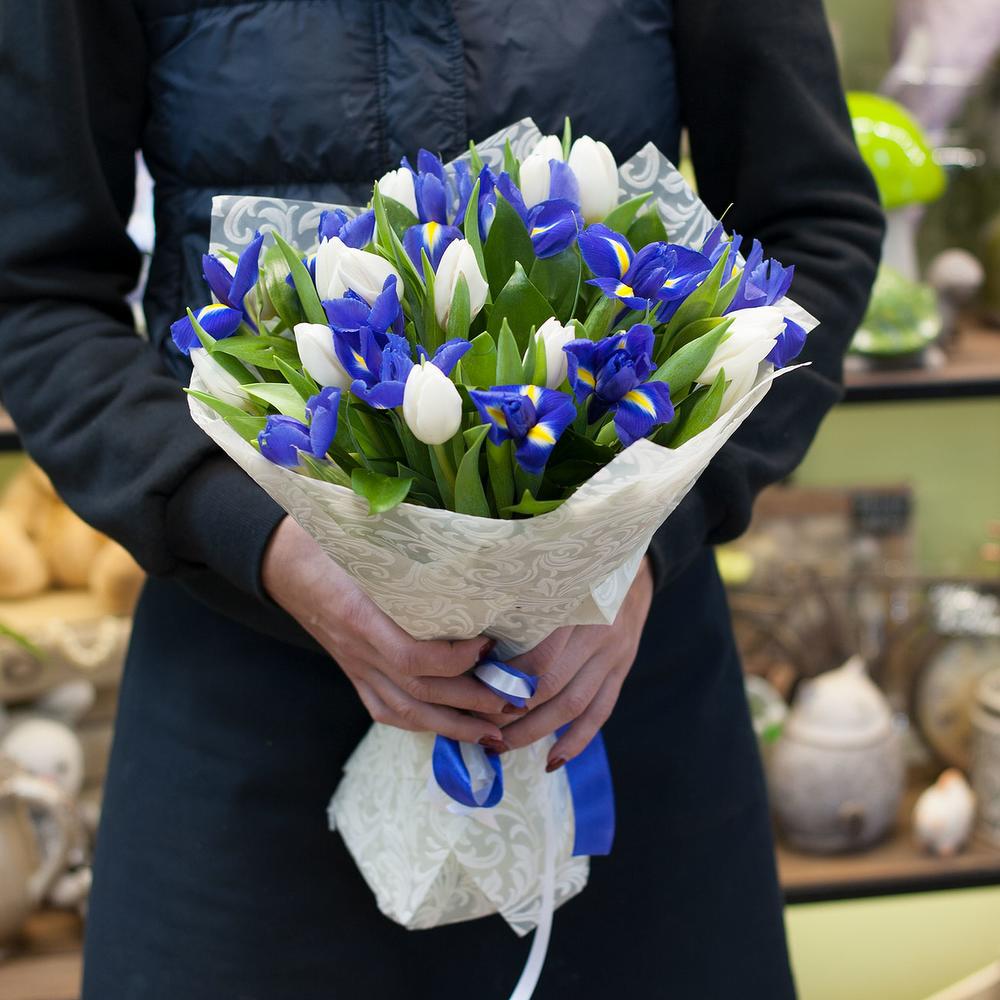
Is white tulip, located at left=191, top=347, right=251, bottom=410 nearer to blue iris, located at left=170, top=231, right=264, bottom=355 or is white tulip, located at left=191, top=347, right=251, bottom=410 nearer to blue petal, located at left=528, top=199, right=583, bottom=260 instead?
blue iris, located at left=170, top=231, right=264, bottom=355

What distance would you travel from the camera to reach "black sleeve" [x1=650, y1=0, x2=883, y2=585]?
789 mm

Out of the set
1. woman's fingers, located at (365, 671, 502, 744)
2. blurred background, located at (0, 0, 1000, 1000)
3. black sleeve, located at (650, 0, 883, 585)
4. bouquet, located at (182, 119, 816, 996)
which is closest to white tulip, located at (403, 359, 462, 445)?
bouquet, located at (182, 119, 816, 996)

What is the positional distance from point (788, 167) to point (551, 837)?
1.41ft

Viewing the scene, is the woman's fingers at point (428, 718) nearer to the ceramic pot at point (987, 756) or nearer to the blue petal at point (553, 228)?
the blue petal at point (553, 228)

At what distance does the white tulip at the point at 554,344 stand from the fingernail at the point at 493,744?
23 cm

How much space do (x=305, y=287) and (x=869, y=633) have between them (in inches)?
48.4

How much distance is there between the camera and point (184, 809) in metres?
0.79

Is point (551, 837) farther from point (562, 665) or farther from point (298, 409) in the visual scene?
point (298, 409)

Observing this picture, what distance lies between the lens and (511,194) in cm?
55

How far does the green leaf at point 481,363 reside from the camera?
1.63ft

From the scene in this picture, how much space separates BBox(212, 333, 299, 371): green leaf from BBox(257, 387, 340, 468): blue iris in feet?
0.14

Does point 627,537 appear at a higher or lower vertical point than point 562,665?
higher

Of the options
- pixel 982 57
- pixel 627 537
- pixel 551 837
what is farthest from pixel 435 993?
pixel 982 57

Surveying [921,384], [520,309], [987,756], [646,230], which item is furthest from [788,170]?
[987,756]
